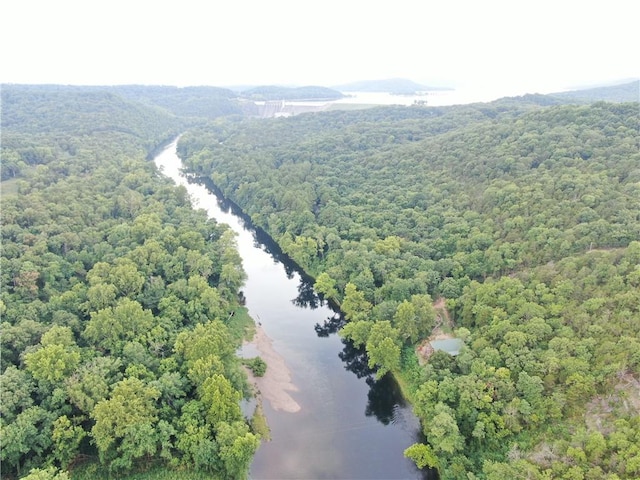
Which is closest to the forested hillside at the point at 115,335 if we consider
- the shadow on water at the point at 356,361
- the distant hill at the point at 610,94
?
the shadow on water at the point at 356,361

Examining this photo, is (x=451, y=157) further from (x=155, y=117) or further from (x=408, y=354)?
(x=155, y=117)

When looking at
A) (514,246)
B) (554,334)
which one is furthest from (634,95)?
(554,334)

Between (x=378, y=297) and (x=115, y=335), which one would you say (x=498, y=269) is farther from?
(x=115, y=335)

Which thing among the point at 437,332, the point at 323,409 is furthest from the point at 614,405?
the point at 323,409

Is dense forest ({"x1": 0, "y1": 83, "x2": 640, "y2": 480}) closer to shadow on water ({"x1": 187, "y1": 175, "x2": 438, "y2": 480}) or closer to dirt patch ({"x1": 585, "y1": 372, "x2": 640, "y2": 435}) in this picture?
dirt patch ({"x1": 585, "y1": 372, "x2": 640, "y2": 435})

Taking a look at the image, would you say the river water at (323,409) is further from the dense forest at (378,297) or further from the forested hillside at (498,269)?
the forested hillside at (498,269)
